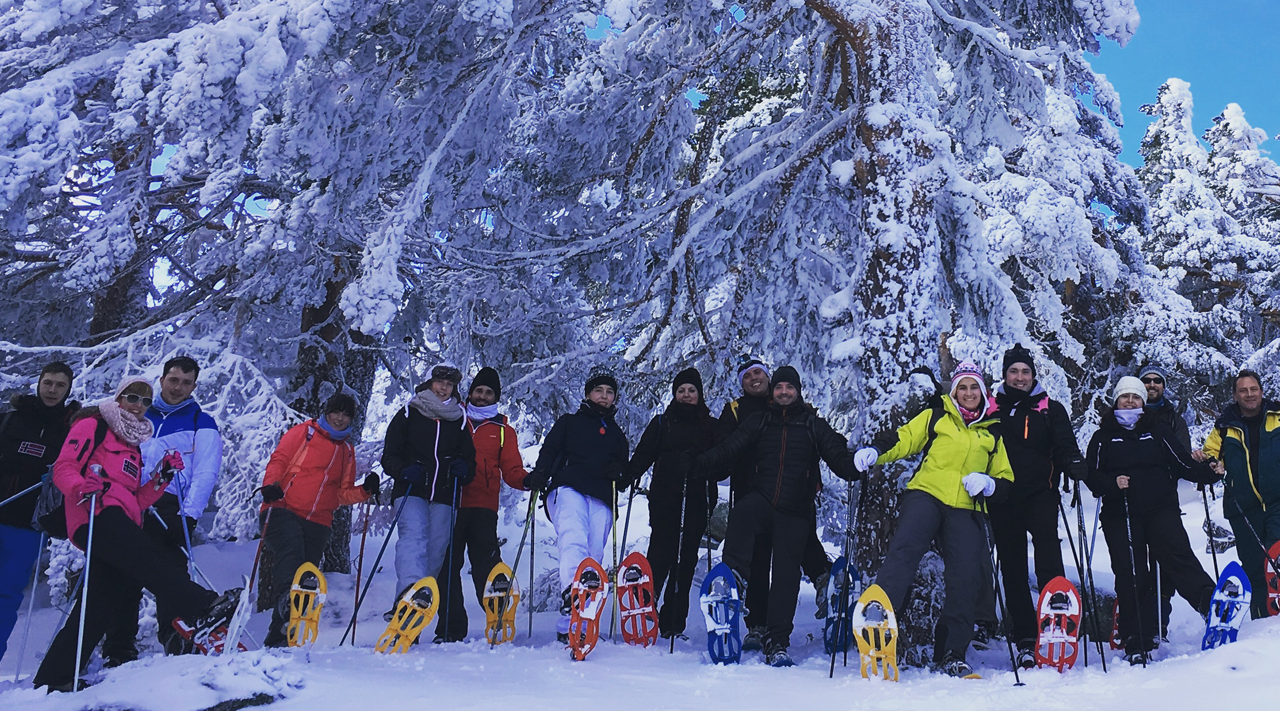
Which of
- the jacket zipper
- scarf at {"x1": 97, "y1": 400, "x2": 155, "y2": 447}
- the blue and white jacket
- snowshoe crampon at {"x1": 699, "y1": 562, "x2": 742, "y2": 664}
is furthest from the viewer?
the jacket zipper

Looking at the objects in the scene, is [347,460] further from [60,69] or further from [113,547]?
[60,69]

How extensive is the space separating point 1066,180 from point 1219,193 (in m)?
14.5

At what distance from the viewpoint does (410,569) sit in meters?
6.06

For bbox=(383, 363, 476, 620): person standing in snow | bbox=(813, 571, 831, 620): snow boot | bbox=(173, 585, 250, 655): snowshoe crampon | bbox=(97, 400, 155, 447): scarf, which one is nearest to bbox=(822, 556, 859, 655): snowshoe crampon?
bbox=(813, 571, 831, 620): snow boot

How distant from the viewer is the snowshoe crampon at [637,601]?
5871 mm

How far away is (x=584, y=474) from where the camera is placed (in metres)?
6.29

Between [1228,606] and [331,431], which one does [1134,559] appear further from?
[331,431]

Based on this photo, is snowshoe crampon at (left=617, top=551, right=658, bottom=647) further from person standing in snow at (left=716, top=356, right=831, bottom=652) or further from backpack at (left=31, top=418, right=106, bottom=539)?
backpack at (left=31, top=418, right=106, bottom=539)

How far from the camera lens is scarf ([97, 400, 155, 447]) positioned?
183 inches

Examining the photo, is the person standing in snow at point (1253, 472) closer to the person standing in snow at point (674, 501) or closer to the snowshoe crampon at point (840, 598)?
the snowshoe crampon at point (840, 598)

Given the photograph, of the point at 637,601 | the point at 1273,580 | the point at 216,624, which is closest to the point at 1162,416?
the point at 1273,580

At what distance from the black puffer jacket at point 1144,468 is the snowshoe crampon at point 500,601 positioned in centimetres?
385

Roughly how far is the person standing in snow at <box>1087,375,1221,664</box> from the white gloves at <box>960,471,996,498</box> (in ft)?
2.77

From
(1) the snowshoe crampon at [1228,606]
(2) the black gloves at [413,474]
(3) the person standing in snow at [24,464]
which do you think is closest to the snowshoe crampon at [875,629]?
(1) the snowshoe crampon at [1228,606]
